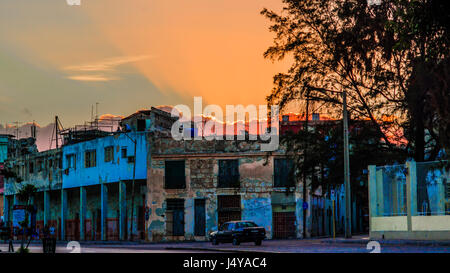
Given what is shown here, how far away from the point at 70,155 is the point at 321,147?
3857 centimetres

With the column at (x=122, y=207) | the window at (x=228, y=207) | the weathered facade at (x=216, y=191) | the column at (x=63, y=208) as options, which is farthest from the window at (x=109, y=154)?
the window at (x=228, y=207)

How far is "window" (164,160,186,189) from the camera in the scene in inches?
2475

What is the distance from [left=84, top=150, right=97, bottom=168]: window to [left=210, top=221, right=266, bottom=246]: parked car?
27802mm

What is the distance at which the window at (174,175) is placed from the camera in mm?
62875

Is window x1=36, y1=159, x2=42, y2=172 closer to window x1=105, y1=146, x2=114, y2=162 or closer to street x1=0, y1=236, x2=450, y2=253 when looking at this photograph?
window x1=105, y1=146, x2=114, y2=162

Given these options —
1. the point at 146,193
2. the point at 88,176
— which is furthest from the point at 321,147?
the point at 88,176

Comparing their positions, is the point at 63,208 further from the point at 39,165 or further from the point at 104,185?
the point at 104,185

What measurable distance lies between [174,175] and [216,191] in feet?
12.0

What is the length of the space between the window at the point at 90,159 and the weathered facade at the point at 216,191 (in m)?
9.80

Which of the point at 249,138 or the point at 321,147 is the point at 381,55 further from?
the point at 249,138

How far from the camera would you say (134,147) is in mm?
65375

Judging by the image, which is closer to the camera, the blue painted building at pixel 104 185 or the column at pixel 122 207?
the blue painted building at pixel 104 185

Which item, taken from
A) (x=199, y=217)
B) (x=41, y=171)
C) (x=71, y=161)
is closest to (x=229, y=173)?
(x=199, y=217)

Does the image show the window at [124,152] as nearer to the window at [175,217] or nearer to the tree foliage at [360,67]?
the window at [175,217]
